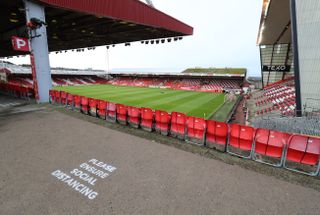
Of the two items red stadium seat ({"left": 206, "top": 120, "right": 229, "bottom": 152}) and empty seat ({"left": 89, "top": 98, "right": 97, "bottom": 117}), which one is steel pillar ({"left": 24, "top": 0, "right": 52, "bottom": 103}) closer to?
empty seat ({"left": 89, "top": 98, "right": 97, "bottom": 117})

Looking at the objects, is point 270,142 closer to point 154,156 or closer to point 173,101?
point 154,156

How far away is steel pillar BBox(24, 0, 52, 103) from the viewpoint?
45.7 ft

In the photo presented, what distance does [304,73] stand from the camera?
11.4 metres

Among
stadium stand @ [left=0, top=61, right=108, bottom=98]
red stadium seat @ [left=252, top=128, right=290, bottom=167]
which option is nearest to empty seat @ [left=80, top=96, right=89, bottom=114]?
red stadium seat @ [left=252, top=128, right=290, bottom=167]

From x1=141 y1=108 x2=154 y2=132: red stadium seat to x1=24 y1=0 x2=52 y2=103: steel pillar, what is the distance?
37.6 feet

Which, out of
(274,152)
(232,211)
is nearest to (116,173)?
(232,211)

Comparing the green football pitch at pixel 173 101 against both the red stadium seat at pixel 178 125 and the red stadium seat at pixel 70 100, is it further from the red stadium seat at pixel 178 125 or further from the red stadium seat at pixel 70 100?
the red stadium seat at pixel 178 125

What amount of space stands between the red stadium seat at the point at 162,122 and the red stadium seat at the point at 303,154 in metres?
4.85

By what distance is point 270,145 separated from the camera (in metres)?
6.12

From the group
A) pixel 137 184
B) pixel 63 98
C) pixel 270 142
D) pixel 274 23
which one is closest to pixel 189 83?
pixel 274 23

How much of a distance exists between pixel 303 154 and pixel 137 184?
5281mm

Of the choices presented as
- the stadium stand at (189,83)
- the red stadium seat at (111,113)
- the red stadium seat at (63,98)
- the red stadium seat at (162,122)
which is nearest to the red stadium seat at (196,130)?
the red stadium seat at (162,122)

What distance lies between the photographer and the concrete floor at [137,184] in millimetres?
3891

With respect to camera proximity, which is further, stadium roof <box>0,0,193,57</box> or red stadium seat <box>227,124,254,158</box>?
stadium roof <box>0,0,193,57</box>
